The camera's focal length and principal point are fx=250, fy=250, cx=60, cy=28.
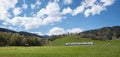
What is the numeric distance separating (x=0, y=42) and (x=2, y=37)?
6063 millimetres

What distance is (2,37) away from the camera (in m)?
193

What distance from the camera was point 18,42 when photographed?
200 metres

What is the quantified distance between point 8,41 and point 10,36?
6234mm

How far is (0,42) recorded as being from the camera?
188125 mm

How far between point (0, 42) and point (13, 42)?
10047 mm

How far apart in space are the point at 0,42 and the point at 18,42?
644 inches

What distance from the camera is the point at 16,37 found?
196 m

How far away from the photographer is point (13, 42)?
193m

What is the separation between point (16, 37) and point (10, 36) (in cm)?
521

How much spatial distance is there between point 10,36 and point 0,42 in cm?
1156

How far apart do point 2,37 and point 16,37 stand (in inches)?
421

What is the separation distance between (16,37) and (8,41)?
7.23 metres

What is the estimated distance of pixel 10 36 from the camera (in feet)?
647

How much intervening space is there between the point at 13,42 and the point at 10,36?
23.3 feet
